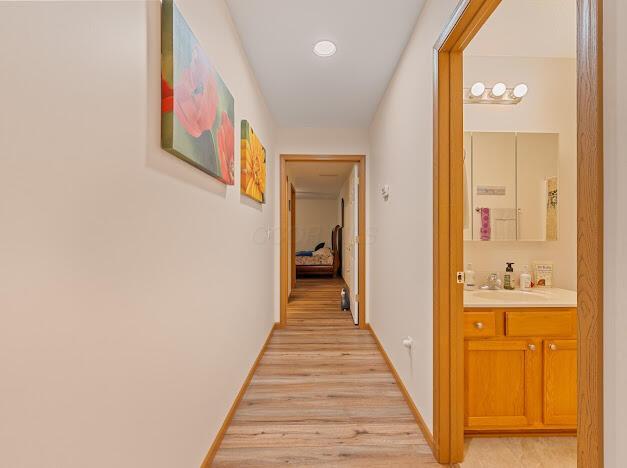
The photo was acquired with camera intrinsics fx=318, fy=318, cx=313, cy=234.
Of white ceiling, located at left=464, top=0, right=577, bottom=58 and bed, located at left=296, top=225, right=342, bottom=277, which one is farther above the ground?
→ white ceiling, located at left=464, top=0, right=577, bottom=58

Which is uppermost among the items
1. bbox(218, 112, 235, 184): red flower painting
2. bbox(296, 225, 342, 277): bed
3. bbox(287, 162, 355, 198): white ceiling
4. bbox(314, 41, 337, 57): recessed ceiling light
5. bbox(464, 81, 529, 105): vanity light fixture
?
bbox(314, 41, 337, 57): recessed ceiling light

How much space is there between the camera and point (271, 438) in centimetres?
178

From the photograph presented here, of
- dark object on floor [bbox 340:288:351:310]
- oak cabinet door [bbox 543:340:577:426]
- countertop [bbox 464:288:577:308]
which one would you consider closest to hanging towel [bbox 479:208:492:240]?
countertop [bbox 464:288:577:308]

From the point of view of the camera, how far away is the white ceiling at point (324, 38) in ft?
6.15

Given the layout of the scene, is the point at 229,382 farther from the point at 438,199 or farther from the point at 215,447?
the point at 438,199

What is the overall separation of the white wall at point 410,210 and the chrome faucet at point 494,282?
61cm

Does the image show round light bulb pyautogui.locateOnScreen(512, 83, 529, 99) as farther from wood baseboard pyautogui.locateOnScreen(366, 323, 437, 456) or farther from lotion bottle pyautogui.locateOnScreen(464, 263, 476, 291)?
wood baseboard pyautogui.locateOnScreen(366, 323, 437, 456)

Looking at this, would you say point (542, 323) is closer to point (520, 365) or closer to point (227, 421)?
point (520, 365)

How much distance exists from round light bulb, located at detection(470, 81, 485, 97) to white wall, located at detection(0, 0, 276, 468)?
5.92 feet

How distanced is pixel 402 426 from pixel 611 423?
139 cm

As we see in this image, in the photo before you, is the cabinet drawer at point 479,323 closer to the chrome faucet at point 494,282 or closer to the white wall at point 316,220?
the chrome faucet at point 494,282

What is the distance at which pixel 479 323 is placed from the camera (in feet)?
5.70

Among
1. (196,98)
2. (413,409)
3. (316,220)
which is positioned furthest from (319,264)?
(196,98)

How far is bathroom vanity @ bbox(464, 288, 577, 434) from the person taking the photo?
1739 millimetres
